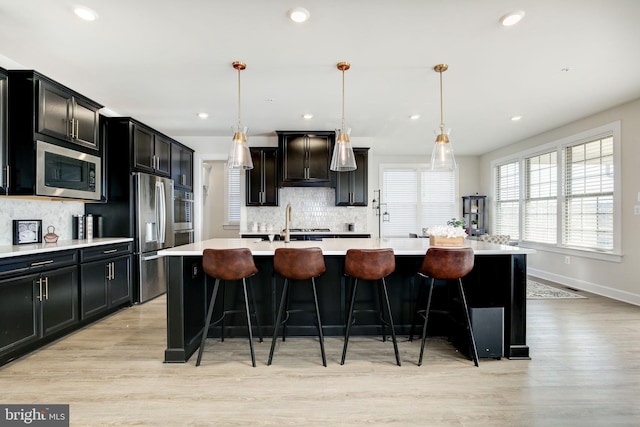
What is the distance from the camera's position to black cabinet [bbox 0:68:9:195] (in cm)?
277

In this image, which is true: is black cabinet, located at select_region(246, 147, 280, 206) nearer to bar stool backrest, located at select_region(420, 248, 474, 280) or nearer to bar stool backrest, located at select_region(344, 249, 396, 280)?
bar stool backrest, located at select_region(344, 249, 396, 280)

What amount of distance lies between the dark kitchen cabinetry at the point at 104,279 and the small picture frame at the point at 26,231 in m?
0.61

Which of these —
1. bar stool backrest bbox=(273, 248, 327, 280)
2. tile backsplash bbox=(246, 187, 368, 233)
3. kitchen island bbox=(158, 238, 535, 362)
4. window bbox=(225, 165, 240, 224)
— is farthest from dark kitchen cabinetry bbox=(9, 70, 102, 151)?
window bbox=(225, 165, 240, 224)

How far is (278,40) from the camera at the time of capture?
2.70 metres

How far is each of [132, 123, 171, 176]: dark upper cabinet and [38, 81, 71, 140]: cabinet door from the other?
100 centimetres

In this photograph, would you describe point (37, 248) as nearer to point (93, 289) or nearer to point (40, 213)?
point (93, 289)

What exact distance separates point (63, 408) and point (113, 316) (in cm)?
203

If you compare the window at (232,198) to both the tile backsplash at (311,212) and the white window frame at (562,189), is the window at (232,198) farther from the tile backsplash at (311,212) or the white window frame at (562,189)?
the white window frame at (562,189)

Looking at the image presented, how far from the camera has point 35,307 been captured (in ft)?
8.98

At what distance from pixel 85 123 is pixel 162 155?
1392 millimetres

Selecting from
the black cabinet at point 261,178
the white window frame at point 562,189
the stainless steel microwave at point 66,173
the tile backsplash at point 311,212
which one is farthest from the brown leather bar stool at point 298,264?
the white window frame at point 562,189

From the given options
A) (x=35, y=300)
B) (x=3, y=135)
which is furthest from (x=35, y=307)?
(x=3, y=135)

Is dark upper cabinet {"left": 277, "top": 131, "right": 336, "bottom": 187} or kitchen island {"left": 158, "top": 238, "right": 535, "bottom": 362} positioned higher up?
dark upper cabinet {"left": 277, "top": 131, "right": 336, "bottom": 187}

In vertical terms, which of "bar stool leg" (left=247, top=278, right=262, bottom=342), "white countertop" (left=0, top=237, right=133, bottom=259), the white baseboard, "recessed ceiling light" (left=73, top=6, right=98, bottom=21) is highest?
"recessed ceiling light" (left=73, top=6, right=98, bottom=21)
